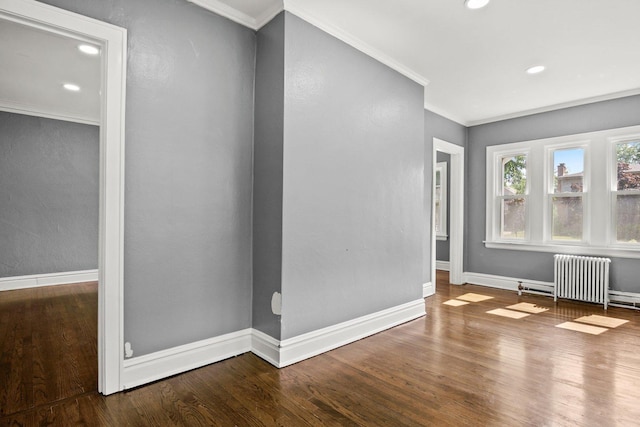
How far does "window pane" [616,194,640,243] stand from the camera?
447 centimetres

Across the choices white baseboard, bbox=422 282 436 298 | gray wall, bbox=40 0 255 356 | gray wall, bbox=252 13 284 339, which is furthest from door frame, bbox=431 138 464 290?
gray wall, bbox=40 0 255 356

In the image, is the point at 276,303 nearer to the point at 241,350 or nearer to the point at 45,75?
the point at 241,350

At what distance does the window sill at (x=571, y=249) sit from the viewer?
176 inches

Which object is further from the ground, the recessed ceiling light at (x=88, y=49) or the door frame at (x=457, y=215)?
the recessed ceiling light at (x=88, y=49)

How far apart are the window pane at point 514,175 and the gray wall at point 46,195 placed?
6.95m

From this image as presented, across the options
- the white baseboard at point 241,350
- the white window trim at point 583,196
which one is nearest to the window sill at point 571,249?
the white window trim at point 583,196

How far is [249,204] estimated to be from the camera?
2.90m

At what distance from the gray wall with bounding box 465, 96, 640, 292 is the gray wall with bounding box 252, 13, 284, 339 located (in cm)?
442

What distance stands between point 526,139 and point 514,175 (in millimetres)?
589

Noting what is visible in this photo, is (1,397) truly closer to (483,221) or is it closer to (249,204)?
(249,204)

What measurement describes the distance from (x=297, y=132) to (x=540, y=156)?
4340 mm

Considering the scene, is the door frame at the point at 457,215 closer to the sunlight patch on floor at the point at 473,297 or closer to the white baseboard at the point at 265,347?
the sunlight patch on floor at the point at 473,297

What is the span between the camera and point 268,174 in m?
2.77

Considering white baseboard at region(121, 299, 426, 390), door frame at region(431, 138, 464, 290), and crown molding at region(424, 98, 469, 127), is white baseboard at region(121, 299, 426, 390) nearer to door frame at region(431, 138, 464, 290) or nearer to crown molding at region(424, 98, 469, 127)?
door frame at region(431, 138, 464, 290)
